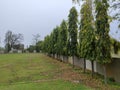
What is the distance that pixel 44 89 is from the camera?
1392cm

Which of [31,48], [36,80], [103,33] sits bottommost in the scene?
[36,80]

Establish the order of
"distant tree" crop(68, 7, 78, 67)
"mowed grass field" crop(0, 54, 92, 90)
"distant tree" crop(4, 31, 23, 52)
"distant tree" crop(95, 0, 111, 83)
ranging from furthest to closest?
"distant tree" crop(4, 31, 23, 52)
"distant tree" crop(68, 7, 78, 67)
"distant tree" crop(95, 0, 111, 83)
"mowed grass field" crop(0, 54, 92, 90)

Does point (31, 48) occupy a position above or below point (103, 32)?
above

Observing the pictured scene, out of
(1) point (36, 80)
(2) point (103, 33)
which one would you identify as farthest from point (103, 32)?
(1) point (36, 80)

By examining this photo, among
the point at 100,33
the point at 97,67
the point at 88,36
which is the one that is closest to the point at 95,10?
the point at 100,33

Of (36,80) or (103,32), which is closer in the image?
(103,32)

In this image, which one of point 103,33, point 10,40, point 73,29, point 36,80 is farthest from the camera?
point 10,40

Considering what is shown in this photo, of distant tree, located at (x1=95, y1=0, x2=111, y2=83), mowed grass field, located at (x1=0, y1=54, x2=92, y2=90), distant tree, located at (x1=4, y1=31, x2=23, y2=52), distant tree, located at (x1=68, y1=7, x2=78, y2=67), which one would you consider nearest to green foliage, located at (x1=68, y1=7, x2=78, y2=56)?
distant tree, located at (x1=68, y1=7, x2=78, y2=67)

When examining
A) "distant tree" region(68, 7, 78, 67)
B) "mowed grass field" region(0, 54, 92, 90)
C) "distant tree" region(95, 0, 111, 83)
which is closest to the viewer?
"mowed grass field" region(0, 54, 92, 90)

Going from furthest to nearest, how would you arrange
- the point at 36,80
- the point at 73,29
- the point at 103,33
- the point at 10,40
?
the point at 10,40
the point at 73,29
the point at 36,80
the point at 103,33

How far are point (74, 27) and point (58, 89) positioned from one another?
16416 millimetres

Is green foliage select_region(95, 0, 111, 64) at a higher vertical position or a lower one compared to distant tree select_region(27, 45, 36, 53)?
lower

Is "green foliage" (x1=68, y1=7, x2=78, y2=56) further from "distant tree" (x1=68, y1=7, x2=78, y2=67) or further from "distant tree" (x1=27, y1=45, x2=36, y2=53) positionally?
"distant tree" (x1=27, y1=45, x2=36, y2=53)

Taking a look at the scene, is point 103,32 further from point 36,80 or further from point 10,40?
point 10,40
